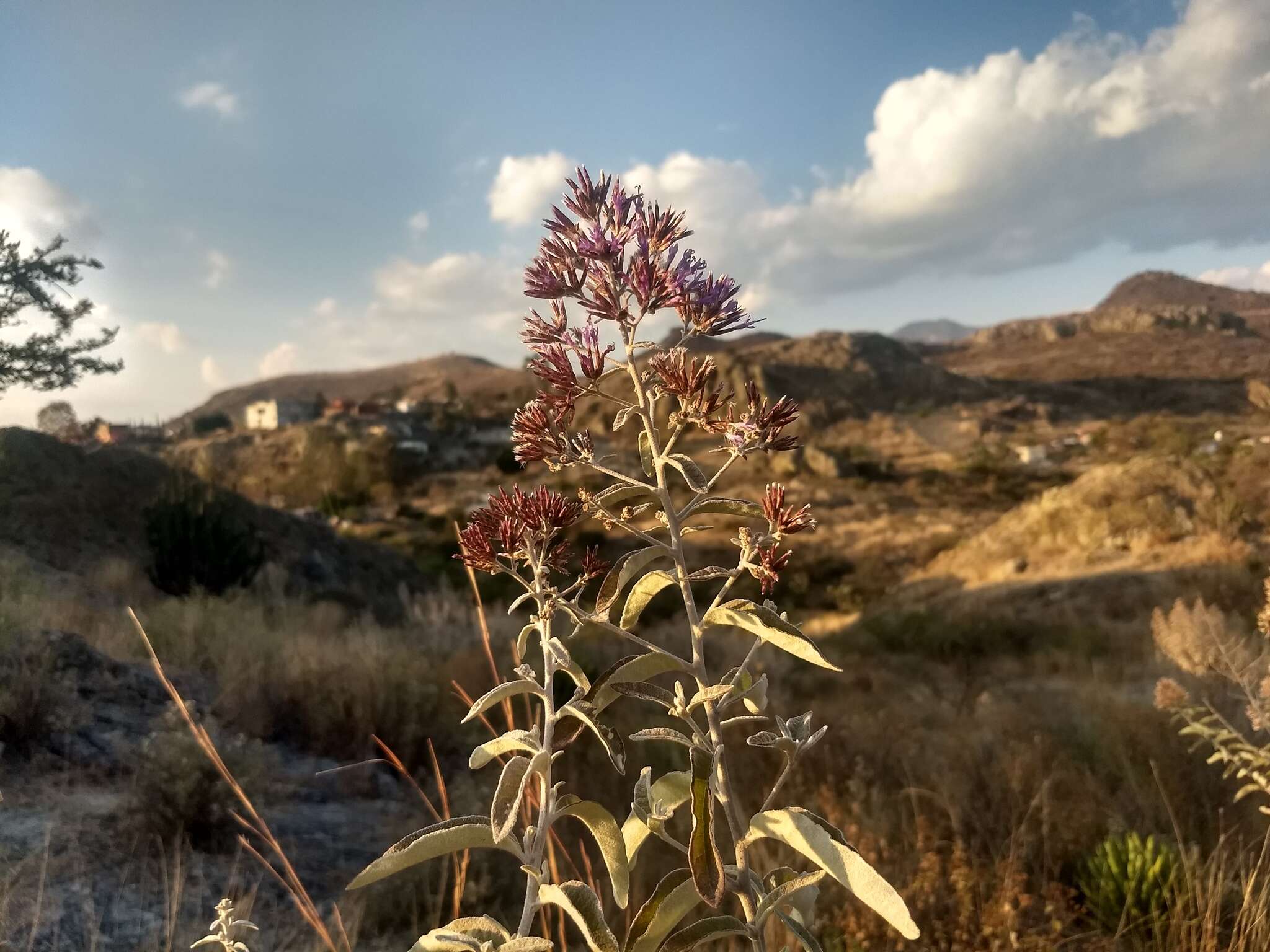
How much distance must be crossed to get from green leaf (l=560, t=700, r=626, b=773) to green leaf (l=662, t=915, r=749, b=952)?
0.23m

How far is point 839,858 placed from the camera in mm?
1020

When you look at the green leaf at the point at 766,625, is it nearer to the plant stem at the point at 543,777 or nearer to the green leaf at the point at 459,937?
the plant stem at the point at 543,777

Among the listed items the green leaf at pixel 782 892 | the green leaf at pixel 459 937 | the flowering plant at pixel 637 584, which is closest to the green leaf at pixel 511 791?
the flowering plant at pixel 637 584

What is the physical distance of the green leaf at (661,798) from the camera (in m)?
1.20

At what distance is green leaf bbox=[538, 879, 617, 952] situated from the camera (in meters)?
1.06

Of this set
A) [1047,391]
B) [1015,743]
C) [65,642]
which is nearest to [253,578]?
[65,642]

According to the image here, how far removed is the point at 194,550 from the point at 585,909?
429 inches

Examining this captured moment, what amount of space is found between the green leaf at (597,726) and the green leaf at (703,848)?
0.36ft

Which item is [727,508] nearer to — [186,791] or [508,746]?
[508,746]

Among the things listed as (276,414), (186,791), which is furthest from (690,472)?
(276,414)

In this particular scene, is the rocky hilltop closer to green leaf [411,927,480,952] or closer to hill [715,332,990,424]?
hill [715,332,990,424]

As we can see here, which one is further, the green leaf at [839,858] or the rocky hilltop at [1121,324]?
the rocky hilltop at [1121,324]

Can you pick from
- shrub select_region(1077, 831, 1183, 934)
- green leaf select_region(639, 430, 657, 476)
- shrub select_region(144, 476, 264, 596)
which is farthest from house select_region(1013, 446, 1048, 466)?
green leaf select_region(639, 430, 657, 476)

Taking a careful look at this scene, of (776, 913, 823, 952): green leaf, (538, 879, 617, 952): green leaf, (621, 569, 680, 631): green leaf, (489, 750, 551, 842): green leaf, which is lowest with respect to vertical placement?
(776, 913, 823, 952): green leaf
